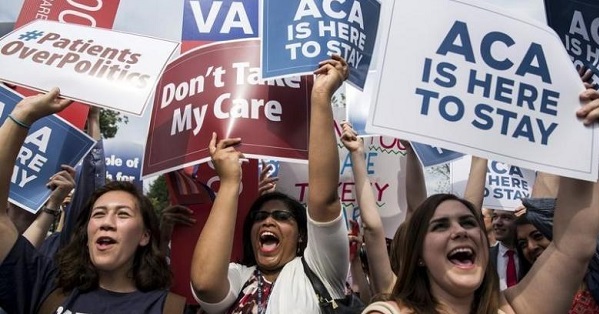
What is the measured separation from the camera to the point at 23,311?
272 centimetres

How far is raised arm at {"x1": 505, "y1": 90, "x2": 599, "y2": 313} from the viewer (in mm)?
2346

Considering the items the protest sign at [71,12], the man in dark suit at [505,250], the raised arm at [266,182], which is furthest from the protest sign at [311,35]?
the man in dark suit at [505,250]

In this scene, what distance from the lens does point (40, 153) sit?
12.2ft

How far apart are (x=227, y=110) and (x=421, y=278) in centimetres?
147

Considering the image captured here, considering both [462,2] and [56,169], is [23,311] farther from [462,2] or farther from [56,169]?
[462,2]

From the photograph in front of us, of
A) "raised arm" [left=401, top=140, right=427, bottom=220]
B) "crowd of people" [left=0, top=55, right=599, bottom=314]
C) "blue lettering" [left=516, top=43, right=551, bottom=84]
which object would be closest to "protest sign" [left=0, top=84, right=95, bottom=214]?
"crowd of people" [left=0, top=55, right=599, bottom=314]

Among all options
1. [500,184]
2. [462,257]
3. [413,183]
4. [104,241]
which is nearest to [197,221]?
[104,241]

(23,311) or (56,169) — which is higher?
(56,169)

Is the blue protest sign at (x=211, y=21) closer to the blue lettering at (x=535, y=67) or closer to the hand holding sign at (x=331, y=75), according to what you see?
the hand holding sign at (x=331, y=75)

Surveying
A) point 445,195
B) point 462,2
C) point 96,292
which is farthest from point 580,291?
point 96,292

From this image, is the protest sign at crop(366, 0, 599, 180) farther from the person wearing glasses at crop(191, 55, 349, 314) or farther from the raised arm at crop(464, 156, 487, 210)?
the raised arm at crop(464, 156, 487, 210)

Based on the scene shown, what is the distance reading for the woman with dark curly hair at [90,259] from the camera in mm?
2707

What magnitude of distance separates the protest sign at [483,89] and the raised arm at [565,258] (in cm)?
10

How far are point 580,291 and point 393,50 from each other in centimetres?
163
